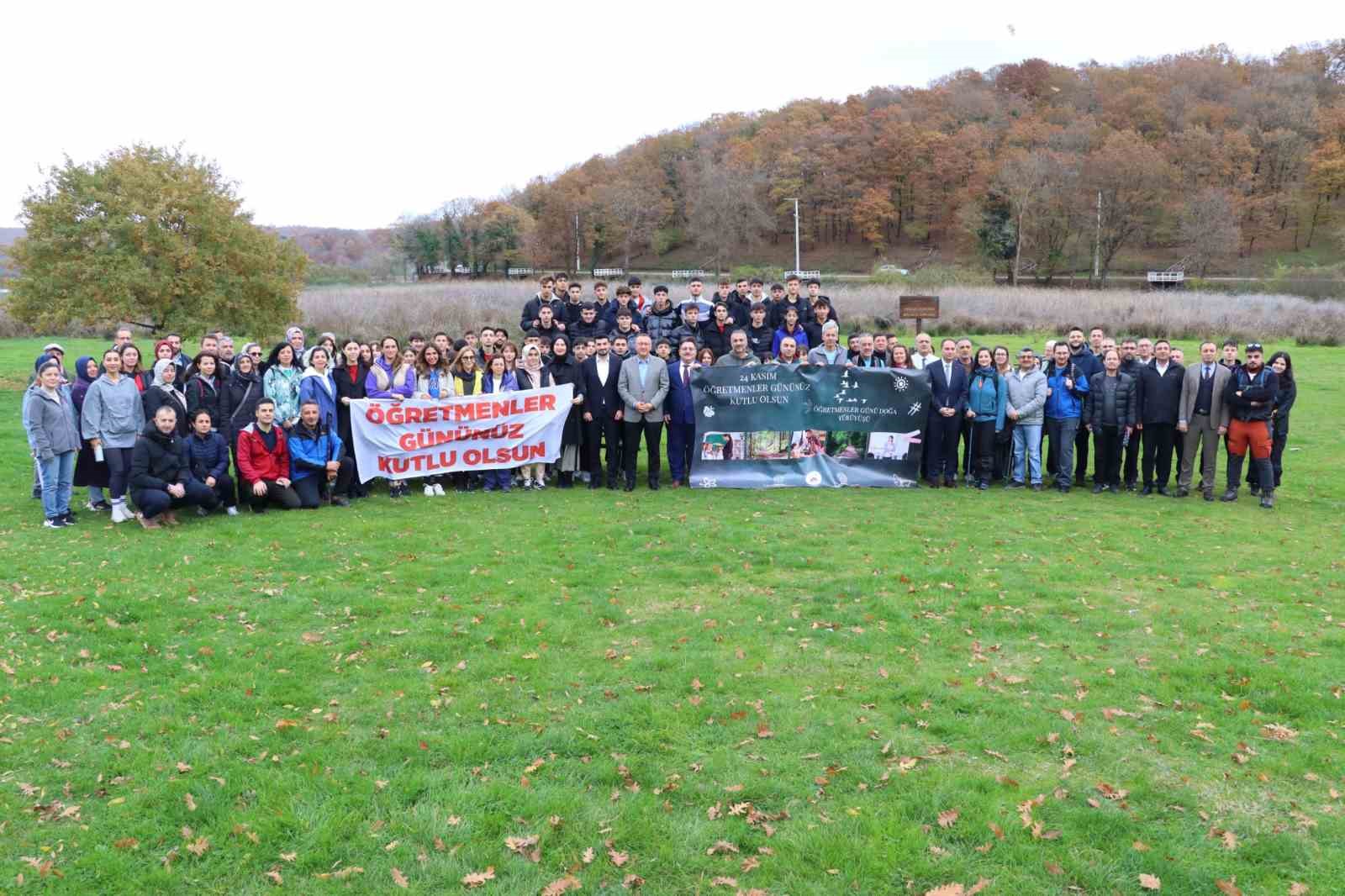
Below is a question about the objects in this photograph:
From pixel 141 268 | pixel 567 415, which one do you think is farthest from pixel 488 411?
pixel 141 268

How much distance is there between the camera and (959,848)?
173 inches

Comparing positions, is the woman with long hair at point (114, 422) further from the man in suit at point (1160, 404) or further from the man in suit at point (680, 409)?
the man in suit at point (1160, 404)

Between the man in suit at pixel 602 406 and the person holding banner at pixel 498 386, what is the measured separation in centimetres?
108

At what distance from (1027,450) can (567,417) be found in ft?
21.7

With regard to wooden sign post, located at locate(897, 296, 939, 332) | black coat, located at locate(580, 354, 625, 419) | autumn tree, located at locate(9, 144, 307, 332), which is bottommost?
black coat, located at locate(580, 354, 625, 419)

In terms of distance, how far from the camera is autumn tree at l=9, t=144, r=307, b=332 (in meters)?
22.0

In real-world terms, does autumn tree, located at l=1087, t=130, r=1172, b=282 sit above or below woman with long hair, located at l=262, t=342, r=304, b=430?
above

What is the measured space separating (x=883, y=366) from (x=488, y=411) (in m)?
5.70

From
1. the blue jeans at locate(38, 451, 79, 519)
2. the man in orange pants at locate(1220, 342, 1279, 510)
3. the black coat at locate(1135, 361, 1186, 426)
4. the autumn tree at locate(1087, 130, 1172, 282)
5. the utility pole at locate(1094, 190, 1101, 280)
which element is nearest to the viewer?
the blue jeans at locate(38, 451, 79, 519)

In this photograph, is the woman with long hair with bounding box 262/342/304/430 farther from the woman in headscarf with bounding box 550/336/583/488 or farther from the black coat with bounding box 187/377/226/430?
the woman in headscarf with bounding box 550/336/583/488

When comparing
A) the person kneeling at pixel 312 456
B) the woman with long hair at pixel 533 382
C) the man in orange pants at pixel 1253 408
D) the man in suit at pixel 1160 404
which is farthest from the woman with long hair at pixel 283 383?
the man in orange pants at pixel 1253 408

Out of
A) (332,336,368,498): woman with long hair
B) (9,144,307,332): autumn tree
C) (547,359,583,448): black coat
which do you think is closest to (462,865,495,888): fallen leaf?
(332,336,368,498): woman with long hair

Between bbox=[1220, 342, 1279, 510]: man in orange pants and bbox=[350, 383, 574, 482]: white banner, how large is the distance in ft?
29.6

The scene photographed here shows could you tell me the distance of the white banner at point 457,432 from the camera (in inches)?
484
